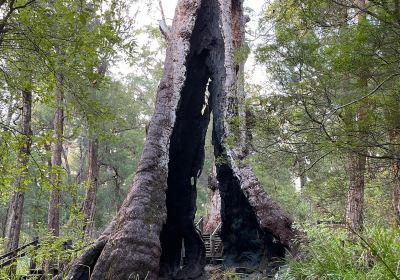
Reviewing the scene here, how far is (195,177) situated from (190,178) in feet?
0.46

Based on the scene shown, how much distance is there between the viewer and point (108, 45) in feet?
A: 17.9

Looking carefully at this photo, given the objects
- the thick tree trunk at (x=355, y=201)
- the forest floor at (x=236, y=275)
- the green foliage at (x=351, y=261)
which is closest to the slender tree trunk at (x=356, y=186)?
the thick tree trunk at (x=355, y=201)

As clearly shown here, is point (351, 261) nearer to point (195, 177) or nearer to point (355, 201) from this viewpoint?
point (355, 201)

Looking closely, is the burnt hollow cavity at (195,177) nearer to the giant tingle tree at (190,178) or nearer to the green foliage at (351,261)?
the giant tingle tree at (190,178)

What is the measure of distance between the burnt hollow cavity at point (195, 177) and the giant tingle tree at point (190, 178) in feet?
0.06

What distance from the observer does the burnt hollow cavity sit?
274 inches

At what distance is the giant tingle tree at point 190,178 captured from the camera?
4656 millimetres

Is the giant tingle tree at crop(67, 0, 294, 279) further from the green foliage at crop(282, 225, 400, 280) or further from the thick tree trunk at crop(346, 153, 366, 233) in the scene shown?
the thick tree trunk at crop(346, 153, 366, 233)

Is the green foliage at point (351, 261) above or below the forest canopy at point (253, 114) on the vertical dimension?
below

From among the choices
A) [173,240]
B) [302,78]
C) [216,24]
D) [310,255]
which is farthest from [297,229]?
[216,24]

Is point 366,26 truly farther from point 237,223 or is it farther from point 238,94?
point 237,223

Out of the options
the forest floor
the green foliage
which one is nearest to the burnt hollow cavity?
the forest floor

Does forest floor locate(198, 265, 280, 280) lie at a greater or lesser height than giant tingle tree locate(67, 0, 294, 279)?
lesser

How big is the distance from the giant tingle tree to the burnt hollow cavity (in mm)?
19
